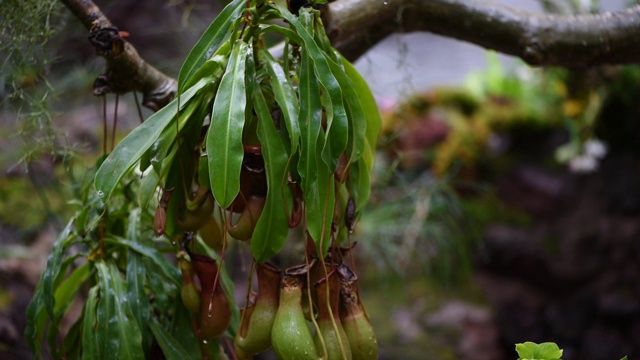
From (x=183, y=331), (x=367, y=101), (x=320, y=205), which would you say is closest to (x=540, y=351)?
(x=320, y=205)

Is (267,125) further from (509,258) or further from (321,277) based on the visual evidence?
(509,258)

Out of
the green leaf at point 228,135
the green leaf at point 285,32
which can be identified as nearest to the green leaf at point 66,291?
the green leaf at point 228,135

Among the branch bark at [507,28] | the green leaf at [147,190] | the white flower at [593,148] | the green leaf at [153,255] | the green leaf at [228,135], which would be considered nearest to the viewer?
the green leaf at [228,135]

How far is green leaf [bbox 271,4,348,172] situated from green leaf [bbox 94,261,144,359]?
0.40 m

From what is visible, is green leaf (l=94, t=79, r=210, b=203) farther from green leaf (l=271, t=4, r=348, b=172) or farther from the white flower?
the white flower

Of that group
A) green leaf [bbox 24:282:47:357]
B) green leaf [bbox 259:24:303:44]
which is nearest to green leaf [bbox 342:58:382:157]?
green leaf [bbox 259:24:303:44]

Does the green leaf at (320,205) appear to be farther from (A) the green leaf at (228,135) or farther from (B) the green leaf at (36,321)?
(B) the green leaf at (36,321)

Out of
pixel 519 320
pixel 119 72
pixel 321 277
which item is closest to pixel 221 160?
pixel 321 277

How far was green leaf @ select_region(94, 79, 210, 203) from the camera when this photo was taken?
31.1 inches

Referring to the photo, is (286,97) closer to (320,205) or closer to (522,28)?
(320,205)

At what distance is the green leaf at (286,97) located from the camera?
0.79 m

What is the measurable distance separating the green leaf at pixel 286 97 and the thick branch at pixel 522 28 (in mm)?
361

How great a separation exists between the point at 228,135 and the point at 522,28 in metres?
0.70

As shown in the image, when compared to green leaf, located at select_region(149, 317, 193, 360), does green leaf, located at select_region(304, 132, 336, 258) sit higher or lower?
higher
